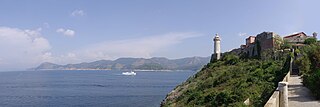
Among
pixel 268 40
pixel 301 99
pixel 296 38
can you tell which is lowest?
pixel 301 99

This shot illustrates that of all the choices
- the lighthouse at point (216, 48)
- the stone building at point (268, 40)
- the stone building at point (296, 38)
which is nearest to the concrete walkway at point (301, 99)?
the stone building at point (268, 40)

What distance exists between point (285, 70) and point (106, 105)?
26.0 meters

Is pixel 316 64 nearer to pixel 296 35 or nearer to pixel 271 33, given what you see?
pixel 271 33

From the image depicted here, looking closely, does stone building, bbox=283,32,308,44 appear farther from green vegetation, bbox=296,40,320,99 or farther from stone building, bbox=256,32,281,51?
green vegetation, bbox=296,40,320,99

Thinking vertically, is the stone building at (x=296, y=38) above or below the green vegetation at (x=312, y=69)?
above

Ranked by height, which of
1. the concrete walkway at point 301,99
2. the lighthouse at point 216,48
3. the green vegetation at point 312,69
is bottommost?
the concrete walkway at point 301,99

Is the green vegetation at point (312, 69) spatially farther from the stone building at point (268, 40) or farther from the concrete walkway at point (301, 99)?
the stone building at point (268, 40)

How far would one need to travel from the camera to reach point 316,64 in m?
21.9

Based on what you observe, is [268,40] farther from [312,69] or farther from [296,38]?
[312,69]

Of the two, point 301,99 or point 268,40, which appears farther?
point 268,40

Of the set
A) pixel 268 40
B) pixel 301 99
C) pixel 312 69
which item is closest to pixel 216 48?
pixel 268 40

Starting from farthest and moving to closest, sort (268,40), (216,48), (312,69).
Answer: (216,48), (268,40), (312,69)

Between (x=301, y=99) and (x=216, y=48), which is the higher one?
(x=216, y=48)

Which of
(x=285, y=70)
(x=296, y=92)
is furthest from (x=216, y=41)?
(x=296, y=92)
